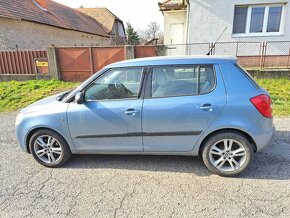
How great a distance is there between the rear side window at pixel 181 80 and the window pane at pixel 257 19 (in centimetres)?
896

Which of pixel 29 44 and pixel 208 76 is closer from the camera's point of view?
pixel 208 76

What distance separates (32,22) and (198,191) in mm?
17130

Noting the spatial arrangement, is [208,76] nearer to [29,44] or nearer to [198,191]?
[198,191]

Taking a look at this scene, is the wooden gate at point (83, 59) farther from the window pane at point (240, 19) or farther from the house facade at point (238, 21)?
the window pane at point (240, 19)

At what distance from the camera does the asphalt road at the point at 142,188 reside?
2.43 m

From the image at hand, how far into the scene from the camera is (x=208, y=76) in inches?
117

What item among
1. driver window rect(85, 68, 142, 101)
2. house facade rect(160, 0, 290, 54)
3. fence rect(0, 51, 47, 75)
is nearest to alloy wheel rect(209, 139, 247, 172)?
driver window rect(85, 68, 142, 101)

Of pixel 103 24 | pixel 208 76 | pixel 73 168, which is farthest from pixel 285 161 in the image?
pixel 103 24

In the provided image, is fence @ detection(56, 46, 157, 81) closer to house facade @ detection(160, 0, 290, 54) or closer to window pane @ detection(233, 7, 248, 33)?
house facade @ detection(160, 0, 290, 54)

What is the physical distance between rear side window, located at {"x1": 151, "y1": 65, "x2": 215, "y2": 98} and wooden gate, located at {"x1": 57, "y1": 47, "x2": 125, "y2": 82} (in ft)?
24.1

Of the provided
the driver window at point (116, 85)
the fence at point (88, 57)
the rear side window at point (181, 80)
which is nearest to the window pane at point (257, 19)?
the fence at point (88, 57)

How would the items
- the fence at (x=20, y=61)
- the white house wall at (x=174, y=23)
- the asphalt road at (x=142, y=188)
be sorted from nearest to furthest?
1. the asphalt road at (x=142, y=188)
2. the fence at (x=20, y=61)
3. the white house wall at (x=174, y=23)

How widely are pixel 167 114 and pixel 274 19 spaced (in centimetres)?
1000

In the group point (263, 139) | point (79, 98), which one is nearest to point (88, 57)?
point (79, 98)
